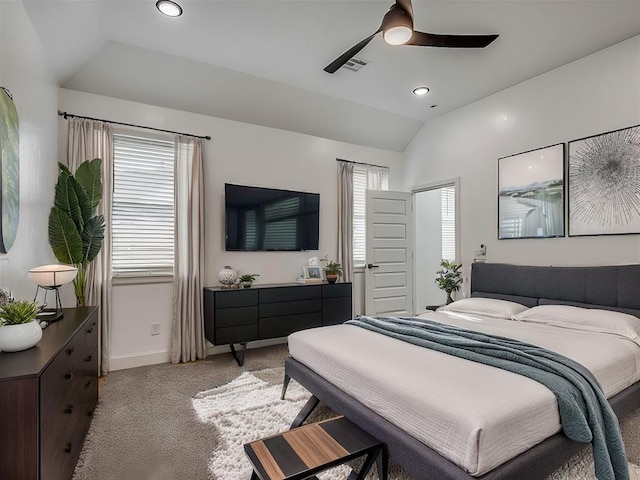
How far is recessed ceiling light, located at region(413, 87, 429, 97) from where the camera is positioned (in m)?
4.15

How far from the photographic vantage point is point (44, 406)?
136 centimetres

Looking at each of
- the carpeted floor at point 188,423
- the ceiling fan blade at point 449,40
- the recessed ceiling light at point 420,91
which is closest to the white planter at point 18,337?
the carpeted floor at point 188,423

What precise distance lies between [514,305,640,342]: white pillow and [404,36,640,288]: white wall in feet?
2.07

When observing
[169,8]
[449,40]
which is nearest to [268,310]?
[169,8]

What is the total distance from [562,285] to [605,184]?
102 cm

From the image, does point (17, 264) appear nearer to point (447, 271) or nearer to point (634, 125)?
point (447, 271)

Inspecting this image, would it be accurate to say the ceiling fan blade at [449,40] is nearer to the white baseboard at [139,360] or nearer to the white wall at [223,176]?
the white wall at [223,176]

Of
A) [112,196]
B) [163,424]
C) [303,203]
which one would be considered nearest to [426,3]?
[303,203]

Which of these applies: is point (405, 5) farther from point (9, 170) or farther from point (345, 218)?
point (345, 218)

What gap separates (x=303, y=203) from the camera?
186 inches

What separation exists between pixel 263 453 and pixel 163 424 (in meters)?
1.31

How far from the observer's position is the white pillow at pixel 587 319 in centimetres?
265

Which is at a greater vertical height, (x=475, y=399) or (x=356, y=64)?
(x=356, y=64)

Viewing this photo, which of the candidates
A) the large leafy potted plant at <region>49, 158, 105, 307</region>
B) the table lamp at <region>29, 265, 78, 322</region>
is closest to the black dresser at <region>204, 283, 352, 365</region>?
the large leafy potted plant at <region>49, 158, 105, 307</region>
